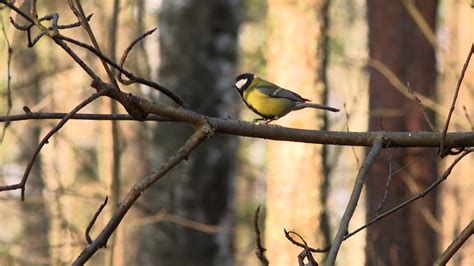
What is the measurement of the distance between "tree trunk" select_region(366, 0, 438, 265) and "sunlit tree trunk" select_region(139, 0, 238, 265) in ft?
6.45

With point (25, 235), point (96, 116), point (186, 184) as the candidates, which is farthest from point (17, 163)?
point (96, 116)

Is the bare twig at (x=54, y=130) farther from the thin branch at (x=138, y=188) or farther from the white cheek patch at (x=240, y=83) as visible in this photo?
the white cheek patch at (x=240, y=83)

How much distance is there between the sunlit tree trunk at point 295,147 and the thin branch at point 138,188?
5.29 metres

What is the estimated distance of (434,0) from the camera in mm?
7672

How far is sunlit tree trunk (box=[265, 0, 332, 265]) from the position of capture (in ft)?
25.6

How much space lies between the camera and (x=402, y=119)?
742cm

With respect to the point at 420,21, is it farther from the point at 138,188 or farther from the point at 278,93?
the point at 138,188

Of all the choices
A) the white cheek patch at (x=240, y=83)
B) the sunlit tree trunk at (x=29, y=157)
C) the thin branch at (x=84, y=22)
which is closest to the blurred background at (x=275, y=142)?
the white cheek patch at (x=240, y=83)

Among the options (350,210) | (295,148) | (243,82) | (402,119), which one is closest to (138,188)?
(350,210)

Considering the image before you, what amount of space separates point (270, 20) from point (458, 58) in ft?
35.1

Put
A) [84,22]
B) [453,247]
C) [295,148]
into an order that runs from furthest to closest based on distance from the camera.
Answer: [295,148], [453,247], [84,22]

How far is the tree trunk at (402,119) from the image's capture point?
23.2 feet

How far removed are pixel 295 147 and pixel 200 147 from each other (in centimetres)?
137

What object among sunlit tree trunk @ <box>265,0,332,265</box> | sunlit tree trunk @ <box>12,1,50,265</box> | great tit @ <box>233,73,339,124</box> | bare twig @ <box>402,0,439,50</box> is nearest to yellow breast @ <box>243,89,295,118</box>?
great tit @ <box>233,73,339,124</box>
